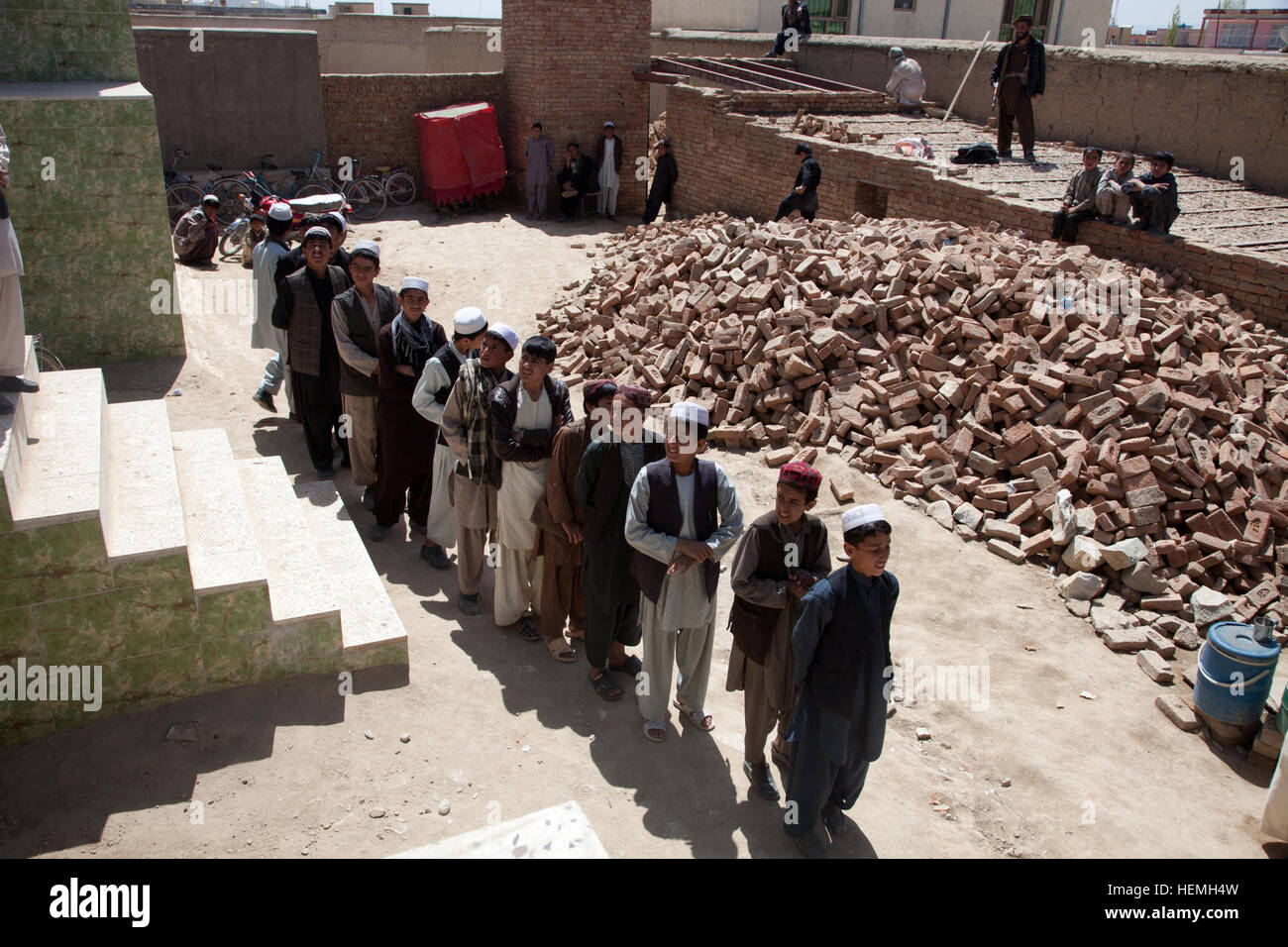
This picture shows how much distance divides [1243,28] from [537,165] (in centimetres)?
3876

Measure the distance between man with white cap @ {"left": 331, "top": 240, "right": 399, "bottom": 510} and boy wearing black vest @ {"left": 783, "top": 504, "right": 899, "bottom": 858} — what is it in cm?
349

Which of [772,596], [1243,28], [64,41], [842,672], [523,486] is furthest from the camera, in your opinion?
[1243,28]

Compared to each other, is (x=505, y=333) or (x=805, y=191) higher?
(x=805, y=191)

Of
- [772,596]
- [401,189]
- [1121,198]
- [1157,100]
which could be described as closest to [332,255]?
[772,596]

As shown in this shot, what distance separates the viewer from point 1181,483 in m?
6.68

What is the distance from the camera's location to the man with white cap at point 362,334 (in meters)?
5.75

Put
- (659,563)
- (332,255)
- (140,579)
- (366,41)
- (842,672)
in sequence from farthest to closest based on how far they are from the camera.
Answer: (366,41)
(332,255)
(659,563)
(140,579)
(842,672)

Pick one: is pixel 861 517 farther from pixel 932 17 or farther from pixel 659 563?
pixel 932 17

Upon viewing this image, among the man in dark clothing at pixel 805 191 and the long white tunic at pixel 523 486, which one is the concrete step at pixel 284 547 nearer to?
the long white tunic at pixel 523 486

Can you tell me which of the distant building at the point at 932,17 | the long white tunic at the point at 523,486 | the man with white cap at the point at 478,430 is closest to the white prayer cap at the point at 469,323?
the man with white cap at the point at 478,430

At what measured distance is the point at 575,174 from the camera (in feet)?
52.4

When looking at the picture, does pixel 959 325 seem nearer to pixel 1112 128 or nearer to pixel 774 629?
pixel 774 629

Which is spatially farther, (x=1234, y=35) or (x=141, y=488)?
(x=1234, y=35)
